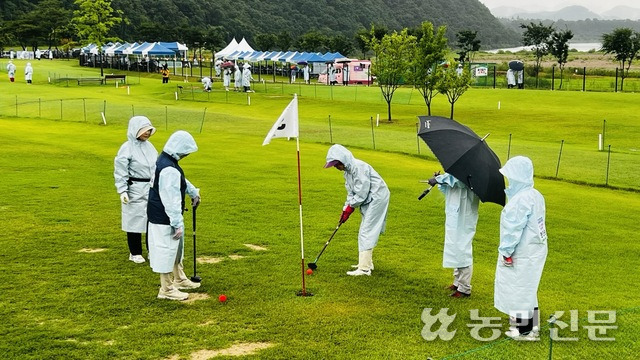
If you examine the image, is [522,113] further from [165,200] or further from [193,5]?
[193,5]

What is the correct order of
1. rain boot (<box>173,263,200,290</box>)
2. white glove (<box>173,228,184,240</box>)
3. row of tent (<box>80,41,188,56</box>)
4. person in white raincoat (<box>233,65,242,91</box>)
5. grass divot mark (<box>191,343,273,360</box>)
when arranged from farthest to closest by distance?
row of tent (<box>80,41,188,56</box>) < person in white raincoat (<box>233,65,242,91</box>) < rain boot (<box>173,263,200,290</box>) < white glove (<box>173,228,184,240</box>) < grass divot mark (<box>191,343,273,360</box>)

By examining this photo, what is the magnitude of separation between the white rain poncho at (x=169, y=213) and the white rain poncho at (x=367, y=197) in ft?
8.82

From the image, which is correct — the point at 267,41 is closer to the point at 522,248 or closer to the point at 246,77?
Result: the point at 246,77

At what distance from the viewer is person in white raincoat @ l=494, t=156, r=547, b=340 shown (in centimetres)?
883

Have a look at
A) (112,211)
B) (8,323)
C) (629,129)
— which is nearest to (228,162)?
(112,211)

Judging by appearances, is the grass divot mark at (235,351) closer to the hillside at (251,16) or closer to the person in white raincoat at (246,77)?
the person in white raincoat at (246,77)

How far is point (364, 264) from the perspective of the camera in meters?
11.7

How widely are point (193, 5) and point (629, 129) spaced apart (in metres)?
109

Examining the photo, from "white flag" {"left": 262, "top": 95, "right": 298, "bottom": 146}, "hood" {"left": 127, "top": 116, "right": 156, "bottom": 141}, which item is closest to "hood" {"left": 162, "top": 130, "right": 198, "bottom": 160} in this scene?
"white flag" {"left": 262, "top": 95, "right": 298, "bottom": 146}

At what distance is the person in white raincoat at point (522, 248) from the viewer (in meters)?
8.83

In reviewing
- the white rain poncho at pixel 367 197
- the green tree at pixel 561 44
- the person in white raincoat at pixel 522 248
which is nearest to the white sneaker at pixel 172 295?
the white rain poncho at pixel 367 197

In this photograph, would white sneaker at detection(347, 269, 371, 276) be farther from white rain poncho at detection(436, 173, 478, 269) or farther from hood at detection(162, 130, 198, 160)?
hood at detection(162, 130, 198, 160)

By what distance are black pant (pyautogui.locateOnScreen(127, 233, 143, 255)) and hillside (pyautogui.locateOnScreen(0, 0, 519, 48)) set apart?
324ft

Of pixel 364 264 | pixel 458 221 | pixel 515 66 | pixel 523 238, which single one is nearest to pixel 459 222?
pixel 458 221
